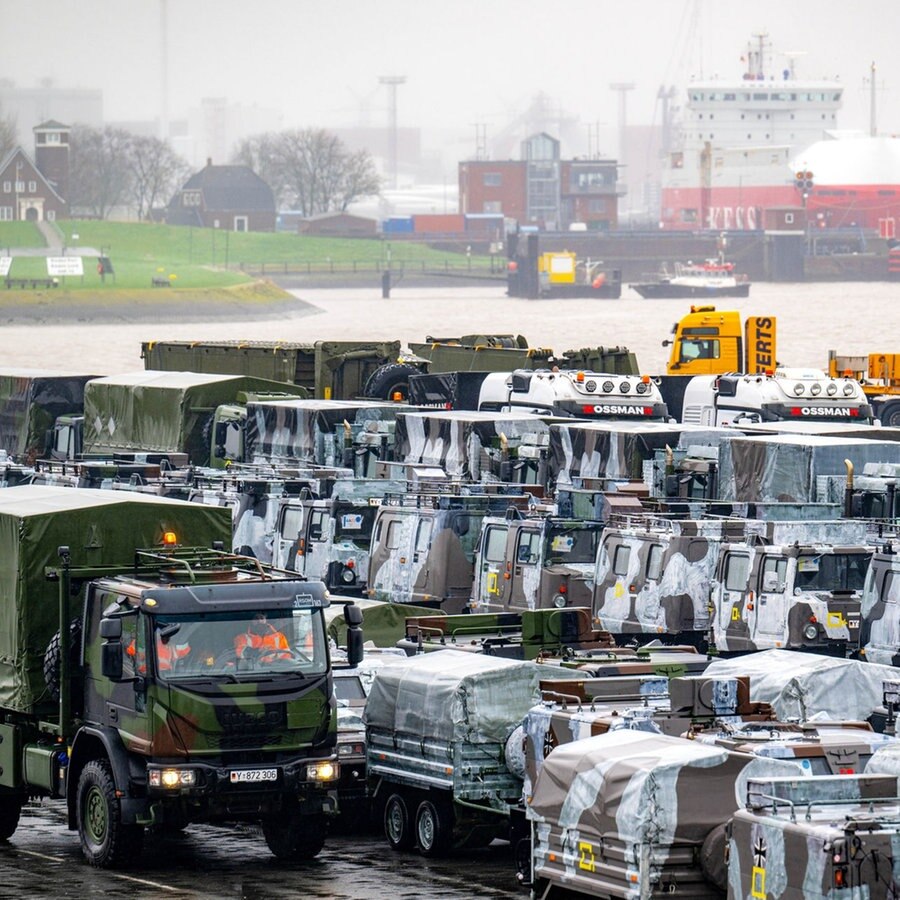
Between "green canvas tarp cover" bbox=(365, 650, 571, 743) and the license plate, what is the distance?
1522 mm

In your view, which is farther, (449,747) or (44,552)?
(44,552)

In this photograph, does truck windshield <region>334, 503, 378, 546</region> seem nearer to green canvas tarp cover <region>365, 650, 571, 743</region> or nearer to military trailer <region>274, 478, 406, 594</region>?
military trailer <region>274, 478, 406, 594</region>

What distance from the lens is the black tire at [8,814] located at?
65.6ft

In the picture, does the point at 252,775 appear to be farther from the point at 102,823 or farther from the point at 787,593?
the point at 787,593

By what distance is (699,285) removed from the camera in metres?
185

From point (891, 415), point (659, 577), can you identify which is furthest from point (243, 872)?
point (891, 415)

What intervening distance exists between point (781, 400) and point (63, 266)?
14038cm

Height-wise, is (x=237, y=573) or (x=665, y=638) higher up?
(x=237, y=573)

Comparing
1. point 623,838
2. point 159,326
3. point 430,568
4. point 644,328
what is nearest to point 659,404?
point 430,568

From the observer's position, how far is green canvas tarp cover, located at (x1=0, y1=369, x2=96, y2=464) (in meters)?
49.1

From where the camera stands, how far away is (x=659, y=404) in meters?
41.4

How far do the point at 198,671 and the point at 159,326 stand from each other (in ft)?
473

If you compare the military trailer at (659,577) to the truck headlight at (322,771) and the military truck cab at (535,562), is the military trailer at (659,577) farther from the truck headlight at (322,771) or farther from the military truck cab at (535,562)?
the truck headlight at (322,771)

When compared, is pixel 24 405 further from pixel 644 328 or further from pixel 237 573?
pixel 644 328
